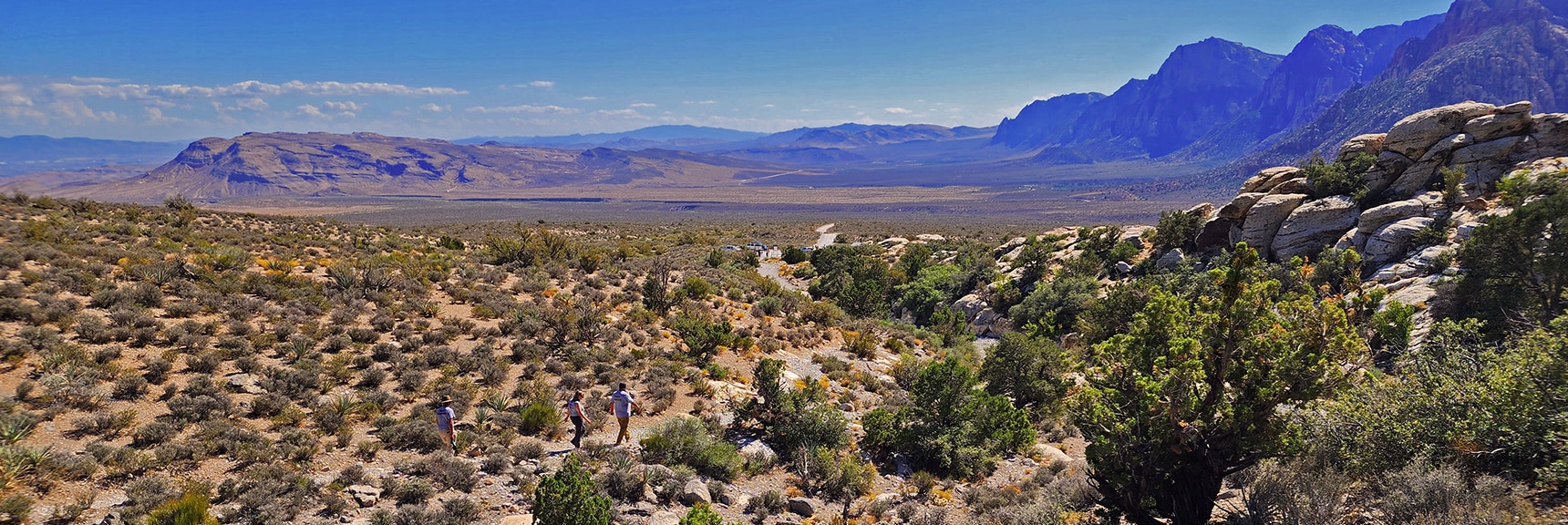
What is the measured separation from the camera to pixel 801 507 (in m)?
9.30

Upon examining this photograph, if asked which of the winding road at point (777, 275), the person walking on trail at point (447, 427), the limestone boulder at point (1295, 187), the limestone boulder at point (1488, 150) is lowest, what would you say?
the winding road at point (777, 275)

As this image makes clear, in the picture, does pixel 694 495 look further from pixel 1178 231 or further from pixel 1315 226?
pixel 1178 231

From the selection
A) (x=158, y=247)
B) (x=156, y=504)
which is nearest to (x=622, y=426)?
(x=156, y=504)

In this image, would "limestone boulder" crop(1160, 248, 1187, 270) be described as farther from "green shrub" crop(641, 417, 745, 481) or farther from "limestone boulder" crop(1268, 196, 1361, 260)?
"green shrub" crop(641, 417, 745, 481)

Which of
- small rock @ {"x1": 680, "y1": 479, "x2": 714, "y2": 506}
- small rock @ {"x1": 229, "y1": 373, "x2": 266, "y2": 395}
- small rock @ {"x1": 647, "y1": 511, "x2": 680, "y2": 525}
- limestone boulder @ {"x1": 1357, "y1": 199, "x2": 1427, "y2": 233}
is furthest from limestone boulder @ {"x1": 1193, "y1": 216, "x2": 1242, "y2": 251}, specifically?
small rock @ {"x1": 229, "y1": 373, "x2": 266, "y2": 395}

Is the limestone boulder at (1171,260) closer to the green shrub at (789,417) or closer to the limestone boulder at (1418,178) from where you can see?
the limestone boulder at (1418,178)

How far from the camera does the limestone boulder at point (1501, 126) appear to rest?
67.1ft

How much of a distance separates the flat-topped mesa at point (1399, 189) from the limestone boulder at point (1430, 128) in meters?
0.02

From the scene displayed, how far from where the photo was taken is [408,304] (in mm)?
15625

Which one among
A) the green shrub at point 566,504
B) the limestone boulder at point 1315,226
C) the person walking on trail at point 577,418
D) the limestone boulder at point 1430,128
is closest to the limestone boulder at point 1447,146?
the limestone boulder at point 1430,128

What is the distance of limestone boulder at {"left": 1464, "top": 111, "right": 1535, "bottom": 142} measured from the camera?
20453 millimetres

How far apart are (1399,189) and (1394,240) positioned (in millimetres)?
3963

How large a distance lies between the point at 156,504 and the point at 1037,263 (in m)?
29.0

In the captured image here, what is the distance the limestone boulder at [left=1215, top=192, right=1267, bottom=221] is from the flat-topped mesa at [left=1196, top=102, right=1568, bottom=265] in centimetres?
3
